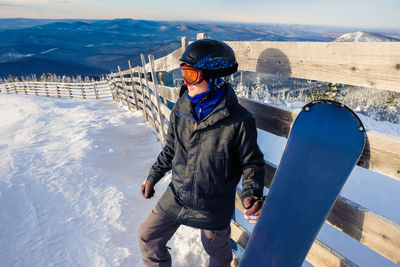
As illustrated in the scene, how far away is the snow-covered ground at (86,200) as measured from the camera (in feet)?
8.19

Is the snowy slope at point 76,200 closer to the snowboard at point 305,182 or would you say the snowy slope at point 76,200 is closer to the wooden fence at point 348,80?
the snowboard at point 305,182

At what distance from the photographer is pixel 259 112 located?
1.89 m

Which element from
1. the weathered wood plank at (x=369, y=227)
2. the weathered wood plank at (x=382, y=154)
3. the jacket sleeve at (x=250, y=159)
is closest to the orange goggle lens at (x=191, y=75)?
the jacket sleeve at (x=250, y=159)

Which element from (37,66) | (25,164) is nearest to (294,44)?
(25,164)

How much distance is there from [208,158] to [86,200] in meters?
2.60

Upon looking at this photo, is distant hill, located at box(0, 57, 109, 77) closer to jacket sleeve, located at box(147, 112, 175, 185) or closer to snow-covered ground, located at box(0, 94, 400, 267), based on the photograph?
snow-covered ground, located at box(0, 94, 400, 267)

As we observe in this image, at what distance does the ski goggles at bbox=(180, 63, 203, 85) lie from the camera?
5.28ft

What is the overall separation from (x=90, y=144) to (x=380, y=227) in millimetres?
5327

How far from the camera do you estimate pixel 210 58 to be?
1.61 m

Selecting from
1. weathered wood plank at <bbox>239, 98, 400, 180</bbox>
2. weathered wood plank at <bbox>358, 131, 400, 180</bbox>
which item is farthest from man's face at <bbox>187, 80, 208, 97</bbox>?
weathered wood plank at <bbox>358, 131, 400, 180</bbox>

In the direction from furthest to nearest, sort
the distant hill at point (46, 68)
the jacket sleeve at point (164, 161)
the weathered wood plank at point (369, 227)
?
the distant hill at point (46, 68), the jacket sleeve at point (164, 161), the weathered wood plank at point (369, 227)

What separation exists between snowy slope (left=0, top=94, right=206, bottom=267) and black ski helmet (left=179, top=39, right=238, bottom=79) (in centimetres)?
202

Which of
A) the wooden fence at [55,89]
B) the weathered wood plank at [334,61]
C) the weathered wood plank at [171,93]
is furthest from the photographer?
the wooden fence at [55,89]

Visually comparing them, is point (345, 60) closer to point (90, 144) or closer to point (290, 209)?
point (290, 209)
